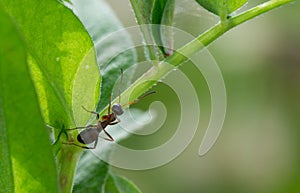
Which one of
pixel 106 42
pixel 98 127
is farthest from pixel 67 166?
pixel 106 42

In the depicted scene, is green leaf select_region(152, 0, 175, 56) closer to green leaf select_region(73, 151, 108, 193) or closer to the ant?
the ant

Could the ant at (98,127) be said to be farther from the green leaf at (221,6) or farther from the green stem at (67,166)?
the green leaf at (221,6)

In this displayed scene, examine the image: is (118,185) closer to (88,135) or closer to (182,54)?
(88,135)

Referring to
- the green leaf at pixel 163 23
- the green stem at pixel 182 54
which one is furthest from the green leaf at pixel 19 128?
the green leaf at pixel 163 23

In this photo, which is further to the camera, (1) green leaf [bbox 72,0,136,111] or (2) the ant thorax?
(1) green leaf [bbox 72,0,136,111]

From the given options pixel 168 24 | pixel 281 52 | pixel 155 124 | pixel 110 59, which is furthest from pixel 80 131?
pixel 281 52

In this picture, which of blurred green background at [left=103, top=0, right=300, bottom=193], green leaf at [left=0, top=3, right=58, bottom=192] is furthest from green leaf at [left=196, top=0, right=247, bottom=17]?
blurred green background at [left=103, top=0, right=300, bottom=193]
